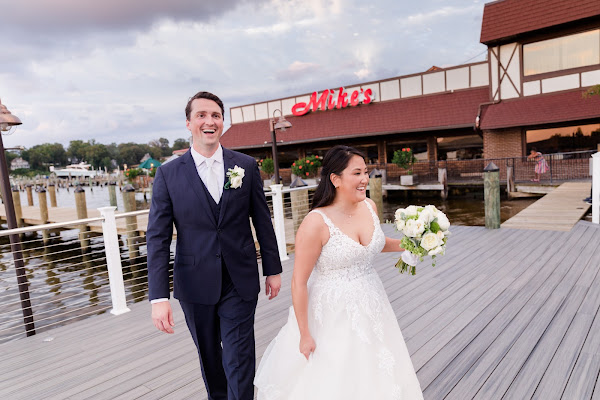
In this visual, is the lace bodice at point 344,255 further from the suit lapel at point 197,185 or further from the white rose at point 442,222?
the suit lapel at point 197,185

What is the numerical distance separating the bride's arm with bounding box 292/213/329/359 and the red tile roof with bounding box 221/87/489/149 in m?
21.5

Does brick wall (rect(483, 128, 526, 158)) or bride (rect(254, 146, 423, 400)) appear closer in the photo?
bride (rect(254, 146, 423, 400))

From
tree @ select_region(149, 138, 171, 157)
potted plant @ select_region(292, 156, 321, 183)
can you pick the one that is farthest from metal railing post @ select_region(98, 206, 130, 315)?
tree @ select_region(149, 138, 171, 157)

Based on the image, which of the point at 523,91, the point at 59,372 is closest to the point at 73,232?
the point at 59,372

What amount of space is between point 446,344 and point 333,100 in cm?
2510

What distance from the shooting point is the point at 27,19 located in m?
12.6

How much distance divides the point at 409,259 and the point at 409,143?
24.8 metres

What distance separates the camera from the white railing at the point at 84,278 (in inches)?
195

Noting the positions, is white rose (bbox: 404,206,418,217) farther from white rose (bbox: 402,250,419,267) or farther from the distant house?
the distant house

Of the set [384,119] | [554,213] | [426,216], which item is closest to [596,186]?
[554,213]

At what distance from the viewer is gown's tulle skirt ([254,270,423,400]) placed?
7.15 ft

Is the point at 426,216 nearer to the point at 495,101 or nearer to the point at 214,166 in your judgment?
the point at 214,166

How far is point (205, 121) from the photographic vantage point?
2.23 metres

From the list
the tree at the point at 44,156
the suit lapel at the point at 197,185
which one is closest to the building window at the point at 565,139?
the suit lapel at the point at 197,185
